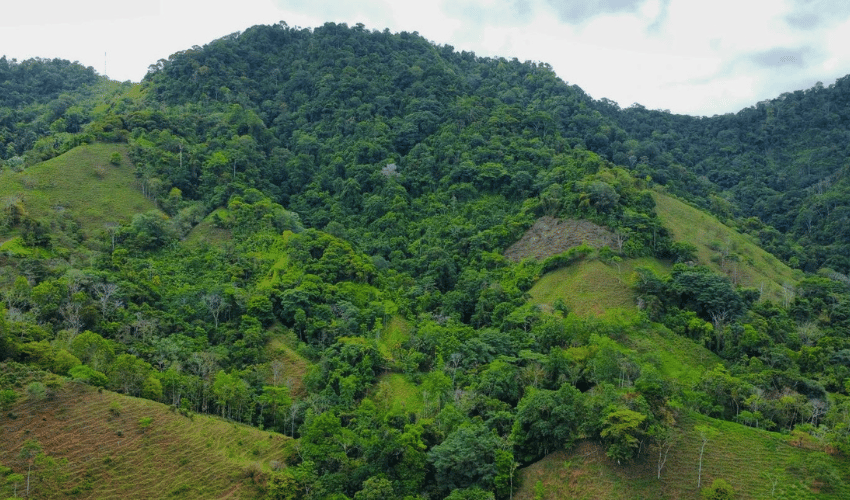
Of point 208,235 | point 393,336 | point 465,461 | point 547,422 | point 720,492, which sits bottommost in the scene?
point 465,461

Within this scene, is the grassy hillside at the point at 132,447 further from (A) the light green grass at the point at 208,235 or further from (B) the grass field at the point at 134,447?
(A) the light green grass at the point at 208,235

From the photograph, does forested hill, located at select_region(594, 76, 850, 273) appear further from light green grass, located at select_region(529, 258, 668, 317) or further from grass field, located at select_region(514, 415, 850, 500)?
grass field, located at select_region(514, 415, 850, 500)

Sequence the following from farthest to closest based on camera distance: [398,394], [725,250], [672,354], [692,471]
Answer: [725,250] → [672,354] → [398,394] → [692,471]

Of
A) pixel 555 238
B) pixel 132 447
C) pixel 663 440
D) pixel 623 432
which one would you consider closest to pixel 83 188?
pixel 132 447

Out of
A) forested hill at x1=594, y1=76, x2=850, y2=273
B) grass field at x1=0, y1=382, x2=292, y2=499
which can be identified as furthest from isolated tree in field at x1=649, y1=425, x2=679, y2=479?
forested hill at x1=594, y1=76, x2=850, y2=273

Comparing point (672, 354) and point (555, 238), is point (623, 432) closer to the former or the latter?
point (672, 354)

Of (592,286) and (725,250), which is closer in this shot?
(592,286)
